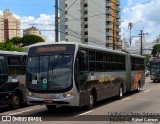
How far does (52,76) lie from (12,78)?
362 cm

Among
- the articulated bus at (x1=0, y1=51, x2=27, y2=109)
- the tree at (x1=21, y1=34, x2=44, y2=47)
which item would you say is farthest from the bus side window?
the tree at (x1=21, y1=34, x2=44, y2=47)

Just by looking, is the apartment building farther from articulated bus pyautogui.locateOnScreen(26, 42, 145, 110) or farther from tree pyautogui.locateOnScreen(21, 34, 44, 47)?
articulated bus pyautogui.locateOnScreen(26, 42, 145, 110)

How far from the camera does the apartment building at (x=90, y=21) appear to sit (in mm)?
124000

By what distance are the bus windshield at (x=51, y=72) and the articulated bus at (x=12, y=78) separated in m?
2.08

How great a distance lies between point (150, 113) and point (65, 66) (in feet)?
13.1

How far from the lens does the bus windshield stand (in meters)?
15.2

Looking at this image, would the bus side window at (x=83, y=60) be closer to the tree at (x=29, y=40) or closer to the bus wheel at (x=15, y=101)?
the bus wheel at (x=15, y=101)

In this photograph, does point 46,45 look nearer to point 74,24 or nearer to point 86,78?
point 86,78

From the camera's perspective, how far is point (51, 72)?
605 inches

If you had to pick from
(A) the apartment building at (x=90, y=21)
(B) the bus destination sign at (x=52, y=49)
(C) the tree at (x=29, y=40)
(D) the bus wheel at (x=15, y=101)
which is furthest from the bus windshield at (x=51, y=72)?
(A) the apartment building at (x=90, y=21)

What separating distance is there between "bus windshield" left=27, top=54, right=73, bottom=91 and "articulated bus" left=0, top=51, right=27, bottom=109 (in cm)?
208

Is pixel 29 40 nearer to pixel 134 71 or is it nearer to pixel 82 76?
pixel 134 71

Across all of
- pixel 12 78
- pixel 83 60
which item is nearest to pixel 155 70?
pixel 12 78

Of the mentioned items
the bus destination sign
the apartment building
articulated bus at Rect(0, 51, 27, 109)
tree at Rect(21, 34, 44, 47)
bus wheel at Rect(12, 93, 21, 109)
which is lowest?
bus wheel at Rect(12, 93, 21, 109)
